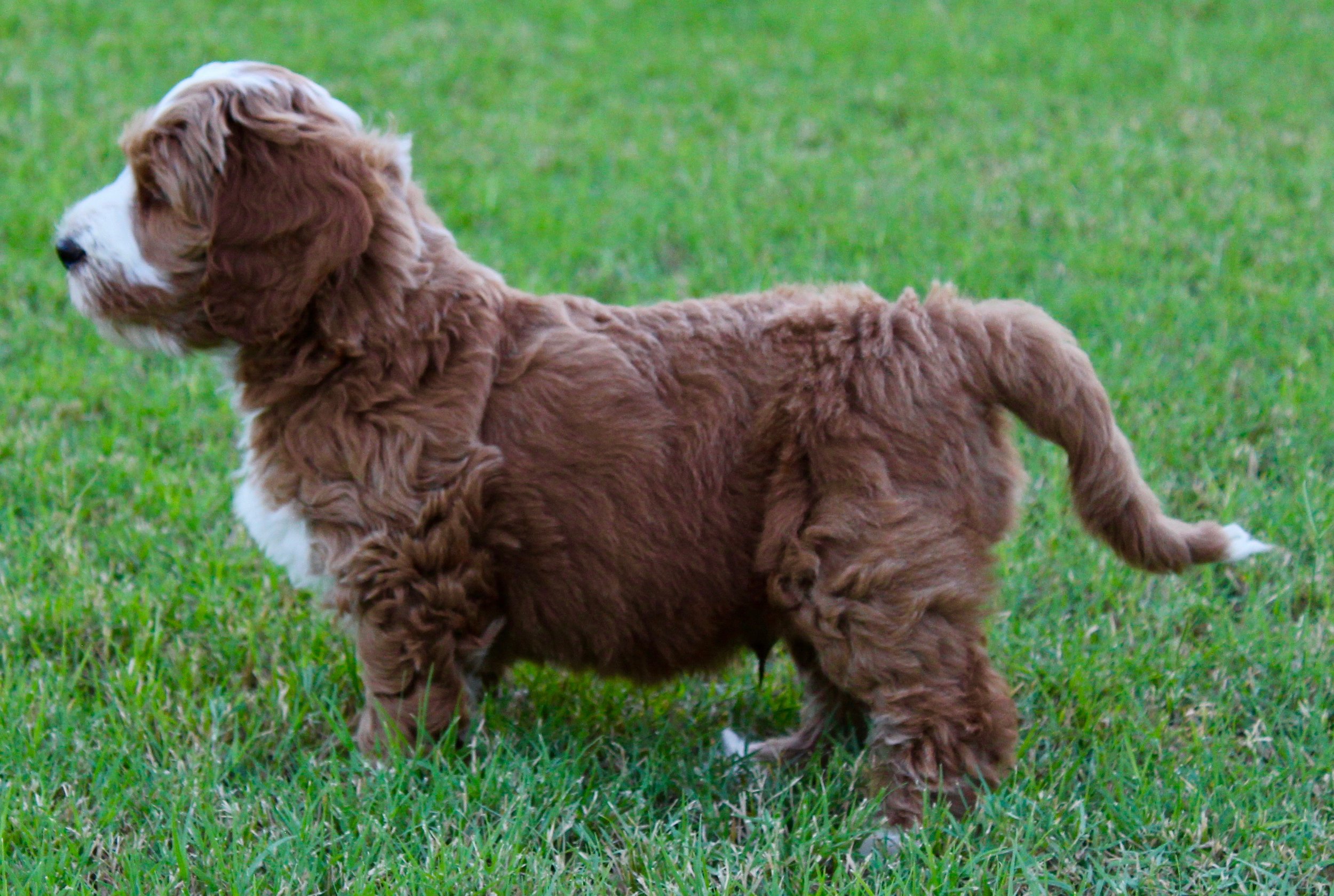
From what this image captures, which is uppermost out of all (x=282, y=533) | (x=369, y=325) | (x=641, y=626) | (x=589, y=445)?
(x=369, y=325)

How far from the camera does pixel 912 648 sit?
2816 millimetres

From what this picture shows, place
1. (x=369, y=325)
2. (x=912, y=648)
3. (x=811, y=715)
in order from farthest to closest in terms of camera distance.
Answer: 1. (x=811, y=715)
2. (x=369, y=325)
3. (x=912, y=648)

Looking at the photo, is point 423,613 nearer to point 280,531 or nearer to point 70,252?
point 280,531

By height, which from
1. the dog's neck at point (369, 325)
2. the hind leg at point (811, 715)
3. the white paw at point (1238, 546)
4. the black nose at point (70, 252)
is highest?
the black nose at point (70, 252)

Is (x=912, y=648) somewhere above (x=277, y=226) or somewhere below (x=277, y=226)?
below

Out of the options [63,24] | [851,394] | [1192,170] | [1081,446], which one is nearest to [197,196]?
[851,394]

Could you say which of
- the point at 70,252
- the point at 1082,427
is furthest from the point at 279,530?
the point at 1082,427

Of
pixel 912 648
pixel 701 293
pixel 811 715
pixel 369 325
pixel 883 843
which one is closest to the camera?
pixel 912 648

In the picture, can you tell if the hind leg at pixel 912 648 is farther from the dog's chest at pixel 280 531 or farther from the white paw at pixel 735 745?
the dog's chest at pixel 280 531

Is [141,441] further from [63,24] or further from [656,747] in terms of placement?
[63,24]

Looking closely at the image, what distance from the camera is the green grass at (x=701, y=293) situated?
2896 millimetres

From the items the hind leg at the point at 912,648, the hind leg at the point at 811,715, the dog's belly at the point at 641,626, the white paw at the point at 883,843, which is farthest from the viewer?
the hind leg at the point at 811,715

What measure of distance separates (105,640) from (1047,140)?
19.1 feet

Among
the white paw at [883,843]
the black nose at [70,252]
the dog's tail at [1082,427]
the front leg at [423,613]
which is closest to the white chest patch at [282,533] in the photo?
the front leg at [423,613]
